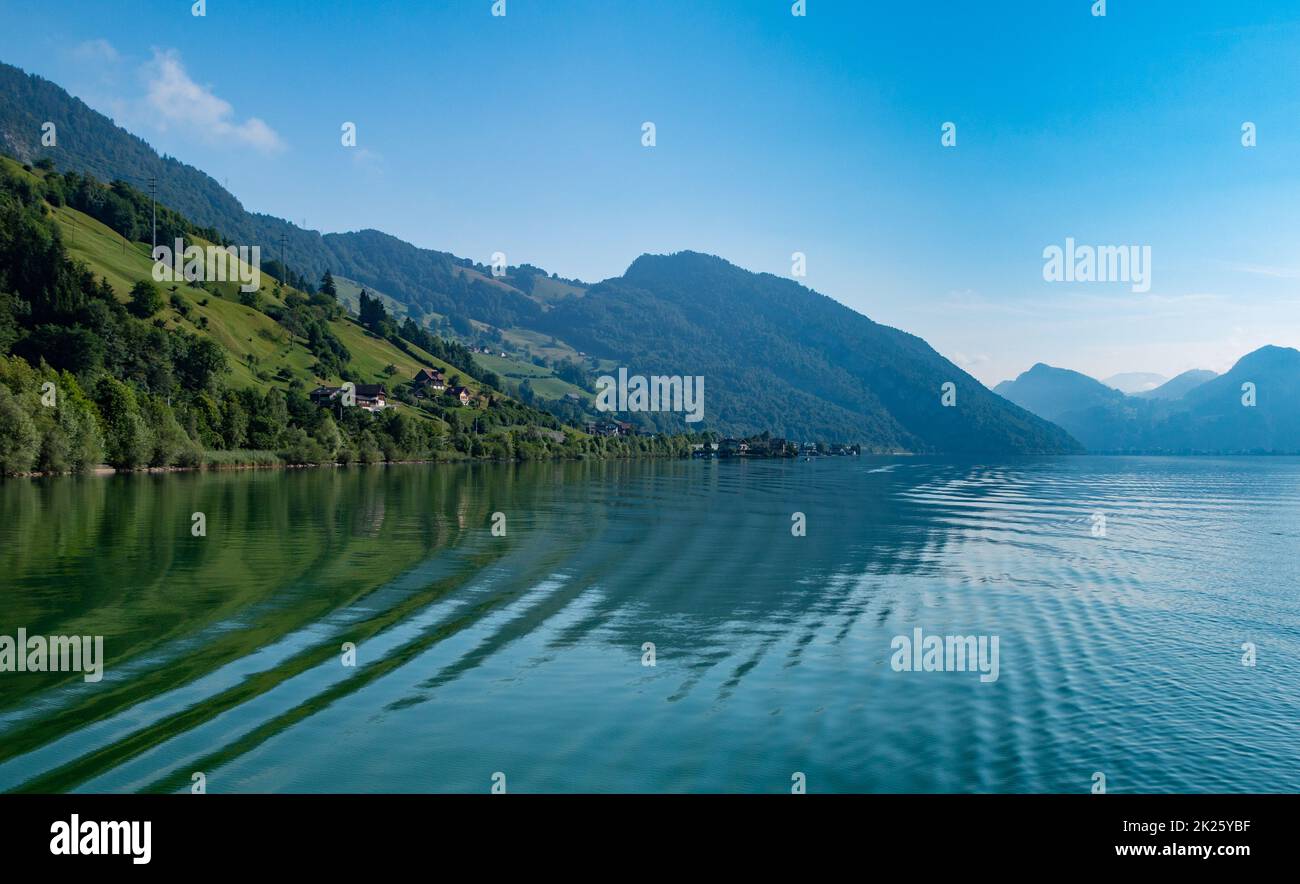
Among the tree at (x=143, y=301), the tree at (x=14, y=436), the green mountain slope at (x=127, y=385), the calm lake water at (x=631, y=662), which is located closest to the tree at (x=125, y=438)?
the green mountain slope at (x=127, y=385)

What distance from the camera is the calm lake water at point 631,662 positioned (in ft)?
57.3

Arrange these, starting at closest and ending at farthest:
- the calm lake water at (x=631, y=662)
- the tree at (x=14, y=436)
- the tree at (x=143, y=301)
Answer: the calm lake water at (x=631, y=662)
the tree at (x=14, y=436)
the tree at (x=143, y=301)

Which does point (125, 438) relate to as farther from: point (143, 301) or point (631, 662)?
point (631, 662)

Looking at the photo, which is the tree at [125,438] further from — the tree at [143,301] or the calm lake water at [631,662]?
the calm lake water at [631,662]

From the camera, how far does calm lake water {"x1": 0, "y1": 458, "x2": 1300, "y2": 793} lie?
17.5 meters

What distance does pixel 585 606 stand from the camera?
34344 millimetres

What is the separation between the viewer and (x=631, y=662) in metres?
25.6

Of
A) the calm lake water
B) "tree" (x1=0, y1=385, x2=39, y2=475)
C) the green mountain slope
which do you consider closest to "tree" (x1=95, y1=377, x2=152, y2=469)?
the green mountain slope

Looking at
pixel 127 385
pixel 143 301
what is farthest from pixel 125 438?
pixel 143 301

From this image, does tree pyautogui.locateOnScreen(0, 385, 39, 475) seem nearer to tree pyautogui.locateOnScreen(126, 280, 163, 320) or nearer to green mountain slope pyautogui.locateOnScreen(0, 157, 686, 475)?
green mountain slope pyautogui.locateOnScreen(0, 157, 686, 475)

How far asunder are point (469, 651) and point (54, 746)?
10.8m

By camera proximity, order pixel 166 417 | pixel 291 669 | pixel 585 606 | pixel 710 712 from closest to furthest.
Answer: pixel 710 712 → pixel 291 669 → pixel 585 606 → pixel 166 417
